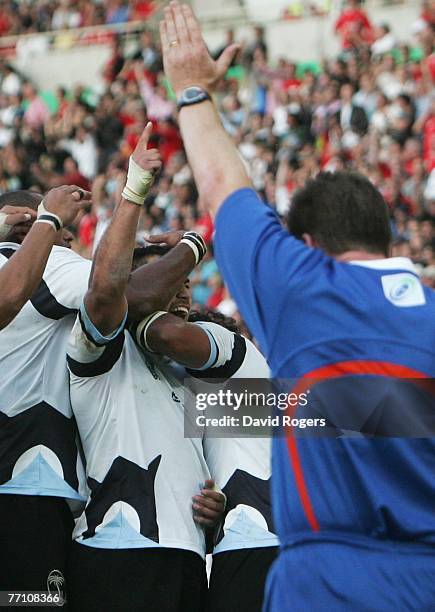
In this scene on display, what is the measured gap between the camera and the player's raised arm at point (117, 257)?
3.87 m

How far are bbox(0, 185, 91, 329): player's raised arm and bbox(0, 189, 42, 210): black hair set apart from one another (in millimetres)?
451

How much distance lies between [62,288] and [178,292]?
0.56m

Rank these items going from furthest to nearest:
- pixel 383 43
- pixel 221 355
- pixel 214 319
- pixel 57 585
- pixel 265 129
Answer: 1. pixel 383 43
2. pixel 265 129
3. pixel 214 319
4. pixel 221 355
5. pixel 57 585

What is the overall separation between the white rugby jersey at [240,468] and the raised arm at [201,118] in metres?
1.51

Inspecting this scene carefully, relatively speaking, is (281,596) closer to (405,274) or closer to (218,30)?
(405,274)

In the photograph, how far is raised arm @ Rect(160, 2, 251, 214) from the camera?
2.85 metres

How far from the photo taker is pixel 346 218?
290 cm

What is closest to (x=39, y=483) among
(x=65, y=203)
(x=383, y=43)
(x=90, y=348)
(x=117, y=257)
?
(x=90, y=348)

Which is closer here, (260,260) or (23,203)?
(260,260)

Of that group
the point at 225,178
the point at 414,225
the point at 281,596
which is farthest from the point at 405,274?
Result: the point at 414,225

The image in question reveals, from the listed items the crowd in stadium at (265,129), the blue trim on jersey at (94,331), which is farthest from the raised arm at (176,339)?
the crowd in stadium at (265,129)

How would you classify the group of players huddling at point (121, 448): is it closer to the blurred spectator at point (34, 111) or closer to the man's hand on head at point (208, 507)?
the man's hand on head at point (208, 507)

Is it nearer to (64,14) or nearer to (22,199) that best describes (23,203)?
(22,199)

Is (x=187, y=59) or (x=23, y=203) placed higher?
(x=23, y=203)
